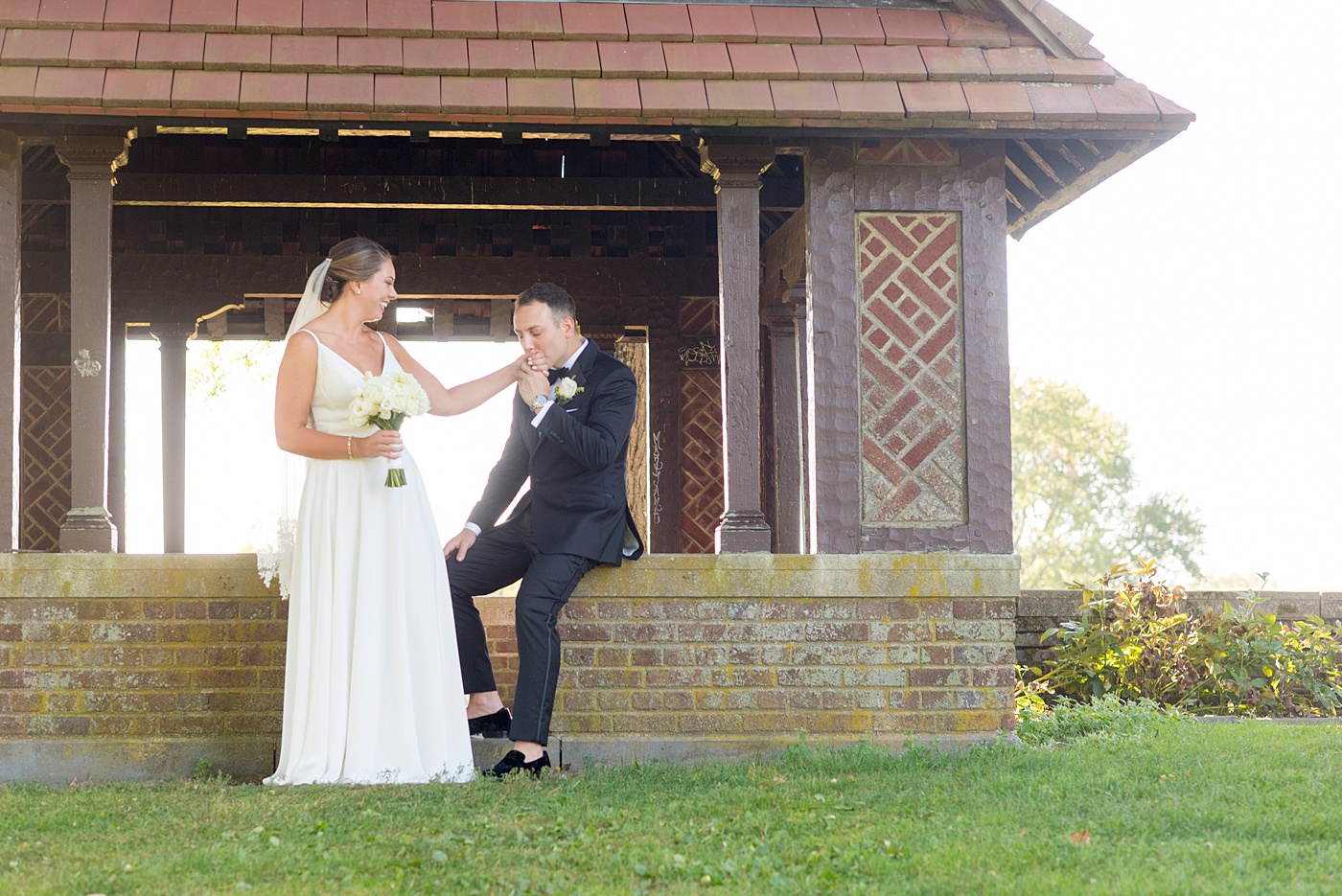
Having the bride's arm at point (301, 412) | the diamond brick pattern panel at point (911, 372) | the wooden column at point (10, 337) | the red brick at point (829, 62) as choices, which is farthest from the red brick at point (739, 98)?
the wooden column at point (10, 337)

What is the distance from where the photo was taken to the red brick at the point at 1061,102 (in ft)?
20.9

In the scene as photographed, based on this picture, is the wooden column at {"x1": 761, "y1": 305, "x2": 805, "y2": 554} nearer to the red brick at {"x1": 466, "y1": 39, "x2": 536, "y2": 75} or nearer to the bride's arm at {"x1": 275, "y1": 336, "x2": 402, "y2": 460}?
the red brick at {"x1": 466, "y1": 39, "x2": 536, "y2": 75}

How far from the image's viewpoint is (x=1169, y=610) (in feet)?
28.2

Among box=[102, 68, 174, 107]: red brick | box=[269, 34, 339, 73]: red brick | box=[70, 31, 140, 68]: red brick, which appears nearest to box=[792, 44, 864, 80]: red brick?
box=[269, 34, 339, 73]: red brick

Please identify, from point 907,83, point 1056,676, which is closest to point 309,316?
point 907,83

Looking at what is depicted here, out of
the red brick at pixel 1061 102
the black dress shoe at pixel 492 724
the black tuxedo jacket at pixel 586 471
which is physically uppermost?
the red brick at pixel 1061 102

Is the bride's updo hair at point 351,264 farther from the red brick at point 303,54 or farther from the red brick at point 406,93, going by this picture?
the red brick at point 303,54

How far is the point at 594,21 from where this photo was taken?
6.59 meters

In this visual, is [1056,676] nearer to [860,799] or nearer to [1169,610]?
[1169,610]

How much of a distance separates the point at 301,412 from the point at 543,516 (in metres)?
1.07

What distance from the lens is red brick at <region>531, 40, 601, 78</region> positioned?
630 cm

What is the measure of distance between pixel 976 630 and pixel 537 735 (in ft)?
7.08

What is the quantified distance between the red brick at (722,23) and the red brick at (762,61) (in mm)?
53

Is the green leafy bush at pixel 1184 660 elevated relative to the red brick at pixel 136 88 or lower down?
lower down
